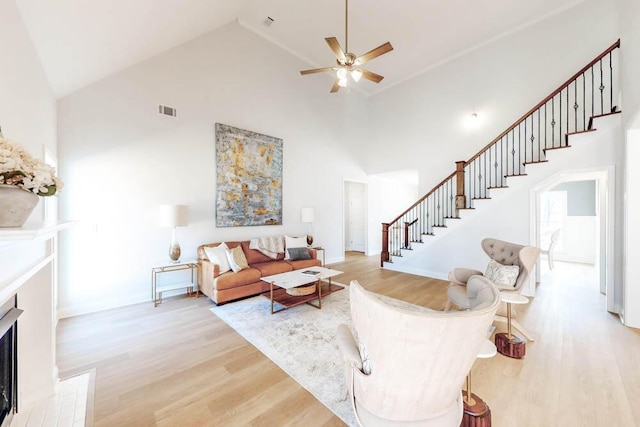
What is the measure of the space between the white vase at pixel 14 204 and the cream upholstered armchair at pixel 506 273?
10.6 feet

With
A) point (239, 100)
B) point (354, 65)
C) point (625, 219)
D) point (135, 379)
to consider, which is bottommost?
point (135, 379)

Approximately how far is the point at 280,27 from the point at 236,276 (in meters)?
4.88

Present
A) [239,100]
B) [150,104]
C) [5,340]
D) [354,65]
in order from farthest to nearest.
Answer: [239,100] → [150,104] → [354,65] → [5,340]

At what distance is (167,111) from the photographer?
4066 millimetres

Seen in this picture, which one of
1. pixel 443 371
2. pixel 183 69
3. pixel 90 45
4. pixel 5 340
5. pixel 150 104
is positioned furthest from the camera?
pixel 183 69

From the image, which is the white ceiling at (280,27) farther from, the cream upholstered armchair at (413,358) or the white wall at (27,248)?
the cream upholstered armchair at (413,358)

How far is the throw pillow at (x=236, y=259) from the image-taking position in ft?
13.1

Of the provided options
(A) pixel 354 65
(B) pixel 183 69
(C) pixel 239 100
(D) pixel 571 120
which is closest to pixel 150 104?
(B) pixel 183 69

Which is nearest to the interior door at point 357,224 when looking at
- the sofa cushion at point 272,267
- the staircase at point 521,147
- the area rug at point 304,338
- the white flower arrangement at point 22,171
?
the staircase at point 521,147

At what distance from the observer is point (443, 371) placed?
3.71 ft

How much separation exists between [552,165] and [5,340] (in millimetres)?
6287

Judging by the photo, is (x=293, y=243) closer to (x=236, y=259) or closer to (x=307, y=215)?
(x=307, y=215)

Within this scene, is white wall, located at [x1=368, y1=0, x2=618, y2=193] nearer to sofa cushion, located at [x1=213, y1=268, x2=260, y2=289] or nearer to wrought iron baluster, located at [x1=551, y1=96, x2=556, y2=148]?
wrought iron baluster, located at [x1=551, y1=96, x2=556, y2=148]

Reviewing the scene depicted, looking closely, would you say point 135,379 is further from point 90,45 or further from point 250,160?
point 250,160
